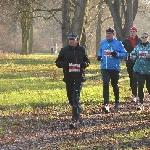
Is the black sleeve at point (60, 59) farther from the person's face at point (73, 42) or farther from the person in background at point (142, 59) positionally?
the person in background at point (142, 59)

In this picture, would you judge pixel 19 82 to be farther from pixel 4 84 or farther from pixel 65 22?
pixel 65 22

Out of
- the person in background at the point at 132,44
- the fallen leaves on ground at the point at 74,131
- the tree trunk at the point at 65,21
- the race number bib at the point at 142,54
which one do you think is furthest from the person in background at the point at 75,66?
the tree trunk at the point at 65,21

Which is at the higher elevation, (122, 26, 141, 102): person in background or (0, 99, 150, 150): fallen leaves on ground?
(122, 26, 141, 102): person in background

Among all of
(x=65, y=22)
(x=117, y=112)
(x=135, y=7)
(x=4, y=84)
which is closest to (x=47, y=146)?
(x=117, y=112)

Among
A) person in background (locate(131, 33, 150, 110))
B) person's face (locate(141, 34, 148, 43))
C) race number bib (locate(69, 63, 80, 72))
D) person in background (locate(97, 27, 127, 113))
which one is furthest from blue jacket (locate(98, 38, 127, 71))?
race number bib (locate(69, 63, 80, 72))

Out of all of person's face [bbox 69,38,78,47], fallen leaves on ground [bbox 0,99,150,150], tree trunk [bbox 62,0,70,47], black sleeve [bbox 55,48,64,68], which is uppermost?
tree trunk [bbox 62,0,70,47]

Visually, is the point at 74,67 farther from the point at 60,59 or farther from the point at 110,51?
the point at 110,51

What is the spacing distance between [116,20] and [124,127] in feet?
50.5

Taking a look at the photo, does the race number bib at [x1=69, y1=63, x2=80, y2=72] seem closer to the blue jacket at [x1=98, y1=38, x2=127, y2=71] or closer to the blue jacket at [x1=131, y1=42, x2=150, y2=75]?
the blue jacket at [x1=98, y1=38, x2=127, y2=71]

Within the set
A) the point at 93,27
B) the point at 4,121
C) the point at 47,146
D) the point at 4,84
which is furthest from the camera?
the point at 93,27

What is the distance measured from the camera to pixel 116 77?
12.0 meters

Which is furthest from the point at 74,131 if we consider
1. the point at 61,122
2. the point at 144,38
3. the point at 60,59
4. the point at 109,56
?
the point at 144,38

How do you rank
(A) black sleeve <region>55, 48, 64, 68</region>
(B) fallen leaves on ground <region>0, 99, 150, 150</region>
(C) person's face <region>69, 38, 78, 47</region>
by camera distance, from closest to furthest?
(B) fallen leaves on ground <region>0, 99, 150, 150</region>
(C) person's face <region>69, 38, 78, 47</region>
(A) black sleeve <region>55, 48, 64, 68</region>

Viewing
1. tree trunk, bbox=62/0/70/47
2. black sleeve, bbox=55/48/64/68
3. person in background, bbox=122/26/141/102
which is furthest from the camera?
tree trunk, bbox=62/0/70/47
